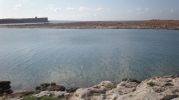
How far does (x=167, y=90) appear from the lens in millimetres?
17562

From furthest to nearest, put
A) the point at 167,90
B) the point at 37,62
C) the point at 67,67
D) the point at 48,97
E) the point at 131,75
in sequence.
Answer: the point at 37,62
the point at 67,67
the point at 131,75
the point at 48,97
the point at 167,90

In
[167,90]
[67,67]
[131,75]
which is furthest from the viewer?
[67,67]

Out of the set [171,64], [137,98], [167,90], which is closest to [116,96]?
[137,98]

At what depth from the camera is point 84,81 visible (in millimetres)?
31969

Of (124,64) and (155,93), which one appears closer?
(155,93)

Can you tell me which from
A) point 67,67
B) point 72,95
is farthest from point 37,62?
point 72,95

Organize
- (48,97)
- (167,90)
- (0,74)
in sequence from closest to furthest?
(167,90)
(48,97)
(0,74)

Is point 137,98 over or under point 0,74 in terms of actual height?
over

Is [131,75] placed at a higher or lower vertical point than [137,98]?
lower

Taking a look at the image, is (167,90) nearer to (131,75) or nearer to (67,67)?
(131,75)

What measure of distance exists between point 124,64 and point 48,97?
24046 mm

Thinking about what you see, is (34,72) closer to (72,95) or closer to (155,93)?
(72,95)

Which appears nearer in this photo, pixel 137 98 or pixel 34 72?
pixel 137 98

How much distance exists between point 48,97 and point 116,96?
4506 mm
